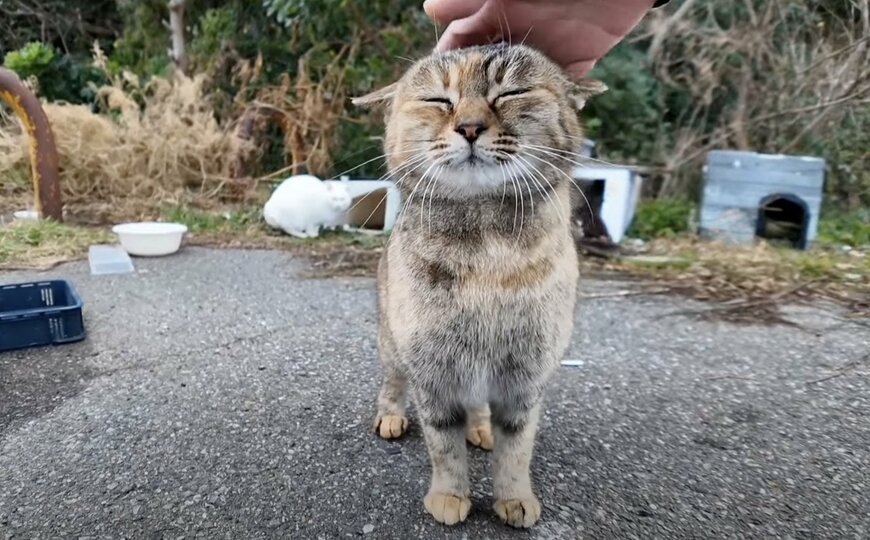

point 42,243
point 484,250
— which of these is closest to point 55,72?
point 42,243

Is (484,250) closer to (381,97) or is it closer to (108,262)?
(381,97)

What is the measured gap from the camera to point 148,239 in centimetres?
376

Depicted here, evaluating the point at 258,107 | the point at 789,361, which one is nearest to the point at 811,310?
the point at 789,361

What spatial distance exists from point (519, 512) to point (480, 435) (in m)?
0.40

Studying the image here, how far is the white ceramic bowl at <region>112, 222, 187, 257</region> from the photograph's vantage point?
3.73m

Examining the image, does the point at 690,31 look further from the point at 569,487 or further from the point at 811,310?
the point at 569,487

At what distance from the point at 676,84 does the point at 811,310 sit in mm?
3865

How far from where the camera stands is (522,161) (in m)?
1.31

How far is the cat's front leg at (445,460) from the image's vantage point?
1.48 m

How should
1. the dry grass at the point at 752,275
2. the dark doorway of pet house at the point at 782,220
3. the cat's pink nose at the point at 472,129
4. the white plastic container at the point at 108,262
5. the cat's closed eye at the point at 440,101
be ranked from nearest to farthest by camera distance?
the cat's pink nose at the point at 472,129
the cat's closed eye at the point at 440,101
the dry grass at the point at 752,275
the white plastic container at the point at 108,262
the dark doorway of pet house at the point at 782,220

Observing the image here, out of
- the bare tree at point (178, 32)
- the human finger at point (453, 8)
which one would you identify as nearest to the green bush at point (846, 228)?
the human finger at point (453, 8)

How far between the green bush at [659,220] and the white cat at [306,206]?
2.36 metres

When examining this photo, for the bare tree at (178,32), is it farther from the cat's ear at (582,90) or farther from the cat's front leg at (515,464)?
the cat's front leg at (515,464)

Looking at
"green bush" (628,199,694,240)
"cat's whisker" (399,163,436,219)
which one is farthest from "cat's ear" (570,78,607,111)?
"green bush" (628,199,694,240)
